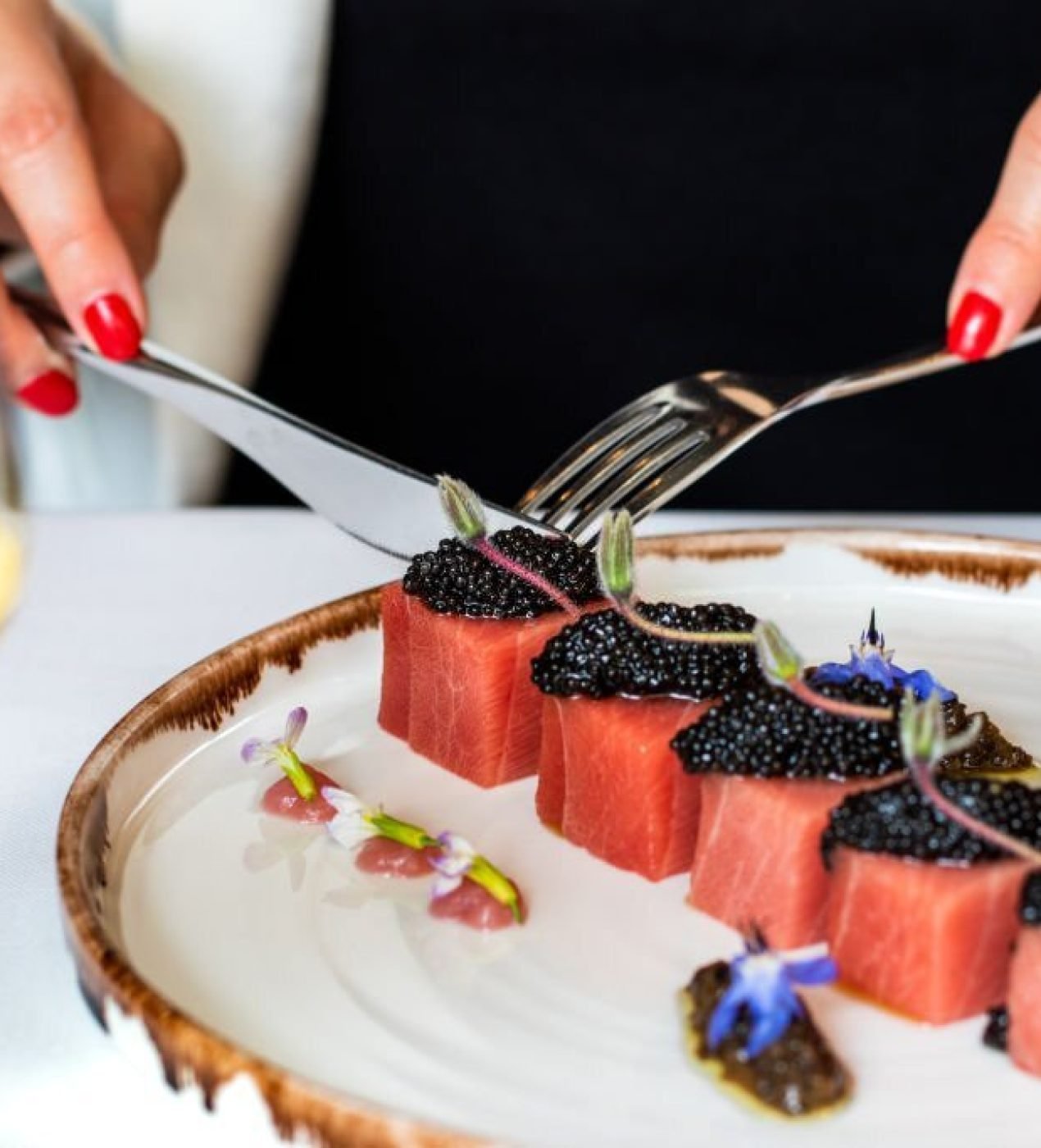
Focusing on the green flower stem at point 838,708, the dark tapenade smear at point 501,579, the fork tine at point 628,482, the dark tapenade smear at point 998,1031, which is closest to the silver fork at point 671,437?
the fork tine at point 628,482

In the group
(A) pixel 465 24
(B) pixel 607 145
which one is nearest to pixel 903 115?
(B) pixel 607 145

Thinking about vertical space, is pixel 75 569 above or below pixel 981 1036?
below

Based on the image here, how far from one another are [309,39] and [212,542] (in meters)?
1.01

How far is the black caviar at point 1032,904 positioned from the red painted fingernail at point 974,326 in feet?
2.46

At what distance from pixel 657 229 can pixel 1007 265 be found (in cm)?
137

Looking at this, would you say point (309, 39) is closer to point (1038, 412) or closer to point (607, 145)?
point (607, 145)

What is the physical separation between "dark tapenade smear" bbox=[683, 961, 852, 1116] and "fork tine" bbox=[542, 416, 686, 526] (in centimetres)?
78

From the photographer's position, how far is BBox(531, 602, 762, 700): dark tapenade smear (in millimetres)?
1337

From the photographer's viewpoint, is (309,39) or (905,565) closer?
(905,565)

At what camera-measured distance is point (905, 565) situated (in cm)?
188

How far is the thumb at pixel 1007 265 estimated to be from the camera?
5.31 feet

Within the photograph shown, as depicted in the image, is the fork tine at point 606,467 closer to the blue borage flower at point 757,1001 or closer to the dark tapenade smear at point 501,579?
the dark tapenade smear at point 501,579

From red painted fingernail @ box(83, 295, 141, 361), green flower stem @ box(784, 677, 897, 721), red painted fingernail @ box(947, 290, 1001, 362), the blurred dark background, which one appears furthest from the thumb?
the blurred dark background

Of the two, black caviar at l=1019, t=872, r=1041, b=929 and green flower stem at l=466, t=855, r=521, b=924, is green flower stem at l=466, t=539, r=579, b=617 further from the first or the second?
black caviar at l=1019, t=872, r=1041, b=929
